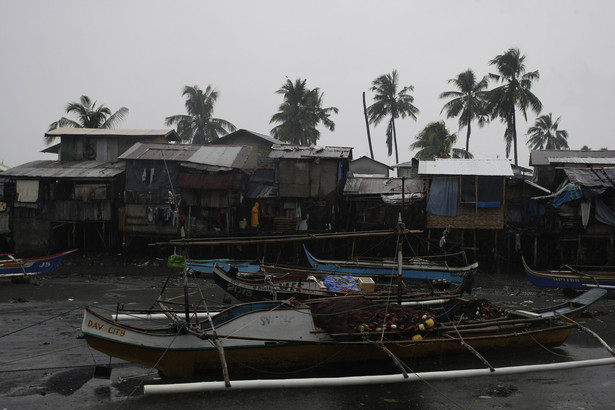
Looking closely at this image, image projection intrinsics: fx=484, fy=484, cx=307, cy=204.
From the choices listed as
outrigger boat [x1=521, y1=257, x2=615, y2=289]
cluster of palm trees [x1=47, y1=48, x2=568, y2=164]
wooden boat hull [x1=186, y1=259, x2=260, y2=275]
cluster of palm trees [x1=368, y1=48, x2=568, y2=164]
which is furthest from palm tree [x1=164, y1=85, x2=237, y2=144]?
outrigger boat [x1=521, y1=257, x2=615, y2=289]

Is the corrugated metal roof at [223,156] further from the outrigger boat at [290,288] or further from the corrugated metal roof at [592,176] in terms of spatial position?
the corrugated metal roof at [592,176]

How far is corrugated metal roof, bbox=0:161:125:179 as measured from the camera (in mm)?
27828

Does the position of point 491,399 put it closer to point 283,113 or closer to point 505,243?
point 505,243

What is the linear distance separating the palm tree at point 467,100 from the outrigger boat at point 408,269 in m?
22.5

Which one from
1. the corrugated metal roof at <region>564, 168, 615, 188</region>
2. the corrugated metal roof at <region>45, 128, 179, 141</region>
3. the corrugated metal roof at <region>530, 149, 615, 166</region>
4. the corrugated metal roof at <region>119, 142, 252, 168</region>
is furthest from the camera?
the corrugated metal roof at <region>45, 128, 179, 141</region>

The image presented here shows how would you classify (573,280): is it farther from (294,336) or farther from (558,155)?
(294,336)

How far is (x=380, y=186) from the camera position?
2838 centimetres

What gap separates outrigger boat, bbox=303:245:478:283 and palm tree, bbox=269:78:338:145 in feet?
73.9

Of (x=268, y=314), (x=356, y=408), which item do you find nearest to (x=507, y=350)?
(x=356, y=408)

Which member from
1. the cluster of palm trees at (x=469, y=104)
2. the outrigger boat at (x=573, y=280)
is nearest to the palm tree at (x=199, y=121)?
the cluster of palm trees at (x=469, y=104)

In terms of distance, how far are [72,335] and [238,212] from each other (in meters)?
15.3

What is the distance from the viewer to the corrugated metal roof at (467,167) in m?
24.9

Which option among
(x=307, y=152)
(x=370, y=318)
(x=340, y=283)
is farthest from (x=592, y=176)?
(x=370, y=318)

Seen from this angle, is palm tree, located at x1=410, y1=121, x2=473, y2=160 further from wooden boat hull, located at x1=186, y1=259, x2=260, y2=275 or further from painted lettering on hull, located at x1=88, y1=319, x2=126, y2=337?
painted lettering on hull, located at x1=88, y1=319, x2=126, y2=337
